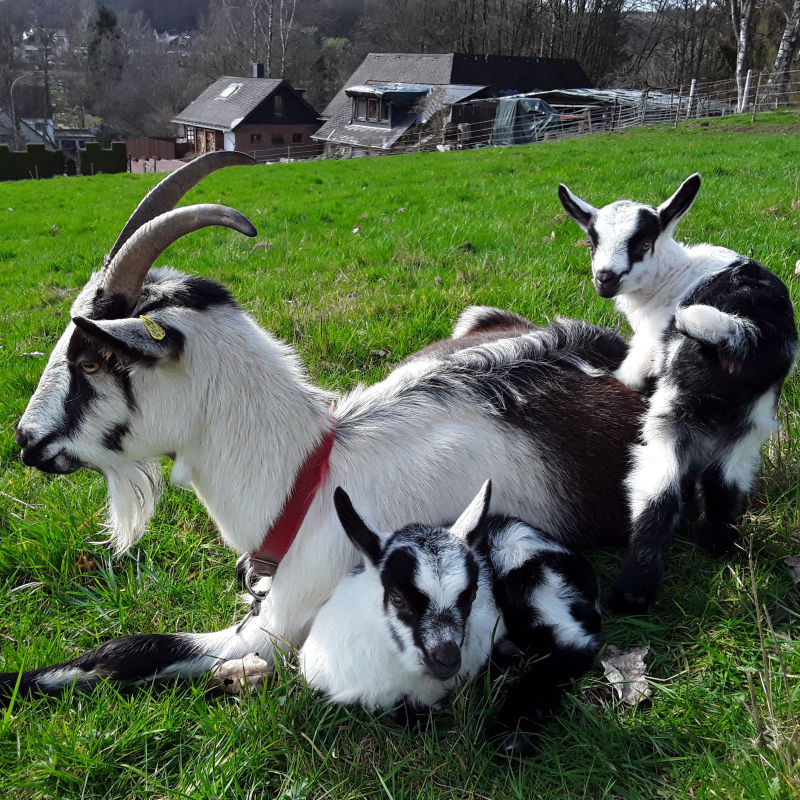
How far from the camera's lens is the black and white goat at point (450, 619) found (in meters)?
1.97

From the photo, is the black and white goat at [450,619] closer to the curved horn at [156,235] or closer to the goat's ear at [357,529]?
the goat's ear at [357,529]

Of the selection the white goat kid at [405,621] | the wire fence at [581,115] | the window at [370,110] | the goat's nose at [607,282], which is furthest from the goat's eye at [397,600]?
the window at [370,110]

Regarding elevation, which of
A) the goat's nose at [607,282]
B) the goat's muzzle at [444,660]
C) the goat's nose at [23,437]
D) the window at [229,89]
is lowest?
the goat's muzzle at [444,660]

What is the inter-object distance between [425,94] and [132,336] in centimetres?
3955

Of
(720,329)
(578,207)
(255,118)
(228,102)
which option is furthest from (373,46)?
(720,329)

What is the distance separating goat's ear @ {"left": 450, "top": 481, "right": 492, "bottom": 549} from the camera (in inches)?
83.8

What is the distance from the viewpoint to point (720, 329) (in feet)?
8.02

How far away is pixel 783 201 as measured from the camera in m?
7.27

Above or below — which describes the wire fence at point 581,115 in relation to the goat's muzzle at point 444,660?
above

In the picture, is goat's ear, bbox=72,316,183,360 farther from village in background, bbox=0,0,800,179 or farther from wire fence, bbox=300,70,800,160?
wire fence, bbox=300,70,800,160

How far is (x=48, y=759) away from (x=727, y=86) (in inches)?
1559

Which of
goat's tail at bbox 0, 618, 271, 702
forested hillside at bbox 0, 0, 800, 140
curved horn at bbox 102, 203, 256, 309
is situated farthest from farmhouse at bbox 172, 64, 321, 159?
goat's tail at bbox 0, 618, 271, 702

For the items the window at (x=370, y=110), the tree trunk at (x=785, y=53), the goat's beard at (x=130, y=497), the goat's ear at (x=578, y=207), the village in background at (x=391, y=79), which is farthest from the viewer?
the window at (x=370, y=110)

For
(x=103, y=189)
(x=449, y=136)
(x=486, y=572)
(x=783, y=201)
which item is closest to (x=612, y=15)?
(x=449, y=136)
